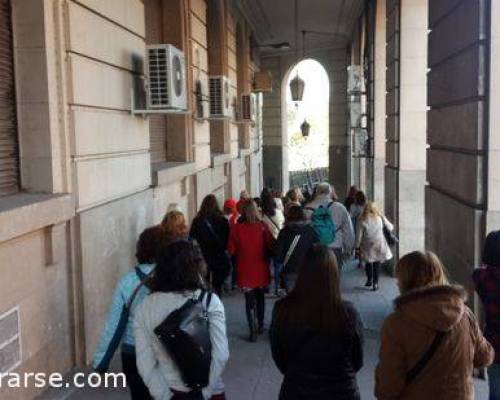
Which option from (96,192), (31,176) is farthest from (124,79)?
(31,176)

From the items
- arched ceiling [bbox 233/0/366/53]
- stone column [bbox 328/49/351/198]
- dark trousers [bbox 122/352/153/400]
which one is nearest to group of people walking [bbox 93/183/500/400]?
dark trousers [bbox 122/352/153/400]

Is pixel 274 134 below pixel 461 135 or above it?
below

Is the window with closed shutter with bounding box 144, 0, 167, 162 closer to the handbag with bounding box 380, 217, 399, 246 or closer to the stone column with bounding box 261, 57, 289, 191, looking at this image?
the handbag with bounding box 380, 217, 399, 246

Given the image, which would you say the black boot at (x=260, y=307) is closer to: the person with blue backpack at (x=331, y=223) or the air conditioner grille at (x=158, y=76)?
the person with blue backpack at (x=331, y=223)

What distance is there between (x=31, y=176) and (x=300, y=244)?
310cm

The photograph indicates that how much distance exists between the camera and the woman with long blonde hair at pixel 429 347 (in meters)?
3.29

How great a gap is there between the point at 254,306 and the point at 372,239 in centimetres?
346

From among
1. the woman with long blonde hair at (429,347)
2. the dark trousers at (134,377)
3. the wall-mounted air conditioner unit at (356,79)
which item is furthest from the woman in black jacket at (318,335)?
the wall-mounted air conditioner unit at (356,79)

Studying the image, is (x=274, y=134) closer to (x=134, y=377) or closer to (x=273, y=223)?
(x=273, y=223)

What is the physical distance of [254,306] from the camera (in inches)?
303

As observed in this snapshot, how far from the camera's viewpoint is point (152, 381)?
3477 mm

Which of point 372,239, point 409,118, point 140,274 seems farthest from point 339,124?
point 140,274

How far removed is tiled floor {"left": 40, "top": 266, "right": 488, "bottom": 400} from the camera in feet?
19.0

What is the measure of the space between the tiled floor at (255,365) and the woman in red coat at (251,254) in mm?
414
